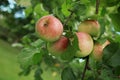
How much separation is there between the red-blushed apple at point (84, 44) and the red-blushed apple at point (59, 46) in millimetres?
46

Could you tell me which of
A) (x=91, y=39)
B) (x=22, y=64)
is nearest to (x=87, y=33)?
(x=91, y=39)

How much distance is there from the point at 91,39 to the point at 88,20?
0.09 meters

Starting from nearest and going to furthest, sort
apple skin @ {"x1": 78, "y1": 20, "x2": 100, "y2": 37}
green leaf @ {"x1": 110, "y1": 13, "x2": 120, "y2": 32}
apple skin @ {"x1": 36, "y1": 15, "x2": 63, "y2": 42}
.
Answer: apple skin @ {"x1": 36, "y1": 15, "x2": 63, "y2": 42} < apple skin @ {"x1": 78, "y1": 20, "x2": 100, "y2": 37} < green leaf @ {"x1": 110, "y1": 13, "x2": 120, "y2": 32}

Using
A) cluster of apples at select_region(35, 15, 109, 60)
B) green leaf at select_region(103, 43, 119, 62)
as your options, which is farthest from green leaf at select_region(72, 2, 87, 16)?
green leaf at select_region(103, 43, 119, 62)

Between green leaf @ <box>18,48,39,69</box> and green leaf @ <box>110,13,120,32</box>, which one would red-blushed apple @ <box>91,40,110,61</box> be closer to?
green leaf @ <box>110,13,120,32</box>

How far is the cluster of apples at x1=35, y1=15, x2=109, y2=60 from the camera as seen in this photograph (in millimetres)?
1252

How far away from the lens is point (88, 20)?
1395 mm

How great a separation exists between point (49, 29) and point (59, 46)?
68 mm

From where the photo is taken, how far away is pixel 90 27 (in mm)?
1351

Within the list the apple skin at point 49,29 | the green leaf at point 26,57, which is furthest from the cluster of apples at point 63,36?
the green leaf at point 26,57

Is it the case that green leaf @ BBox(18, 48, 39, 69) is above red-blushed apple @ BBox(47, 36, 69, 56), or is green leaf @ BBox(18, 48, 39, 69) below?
below

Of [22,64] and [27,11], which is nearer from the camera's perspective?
[22,64]

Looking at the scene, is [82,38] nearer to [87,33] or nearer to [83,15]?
[87,33]

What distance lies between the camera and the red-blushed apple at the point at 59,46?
1279 millimetres
